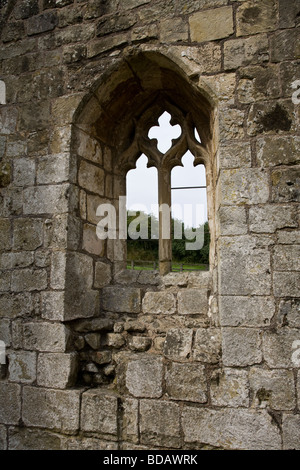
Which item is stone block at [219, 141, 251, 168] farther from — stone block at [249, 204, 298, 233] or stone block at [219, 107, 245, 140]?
stone block at [249, 204, 298, 233]

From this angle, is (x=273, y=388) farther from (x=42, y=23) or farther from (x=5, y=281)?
(x=42, y=23)

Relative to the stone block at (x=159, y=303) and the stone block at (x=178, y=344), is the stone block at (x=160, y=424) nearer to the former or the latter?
the stone block at (x=178, y=344)

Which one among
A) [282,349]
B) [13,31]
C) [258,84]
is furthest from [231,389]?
[13,31]

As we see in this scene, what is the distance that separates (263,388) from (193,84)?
7.71 feet

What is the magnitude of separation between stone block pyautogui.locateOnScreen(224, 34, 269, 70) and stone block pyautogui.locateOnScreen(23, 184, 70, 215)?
166 cm

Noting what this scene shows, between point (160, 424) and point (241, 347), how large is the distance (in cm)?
85

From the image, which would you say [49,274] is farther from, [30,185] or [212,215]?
[212,215]

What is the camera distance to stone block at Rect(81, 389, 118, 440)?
9.30 ft

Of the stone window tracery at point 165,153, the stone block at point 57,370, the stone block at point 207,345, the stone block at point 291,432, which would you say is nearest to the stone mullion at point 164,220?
the stone window tracery at point 165,153

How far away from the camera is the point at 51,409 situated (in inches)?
117

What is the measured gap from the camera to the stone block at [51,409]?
9.57 ft

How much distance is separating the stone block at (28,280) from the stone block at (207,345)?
4.39 ft

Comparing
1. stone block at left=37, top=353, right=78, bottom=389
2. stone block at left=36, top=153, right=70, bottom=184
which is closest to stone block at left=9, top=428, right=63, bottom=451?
stone block at left=37, top=353, right=78, bottom=389
